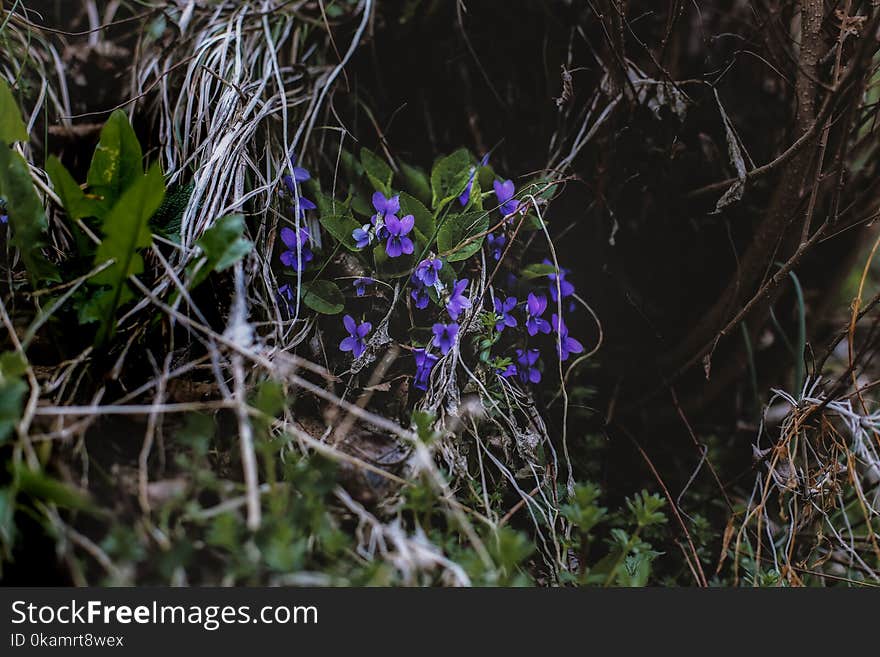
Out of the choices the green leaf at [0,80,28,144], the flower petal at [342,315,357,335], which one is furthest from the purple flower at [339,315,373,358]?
the green leaf at [0,80,28,144]

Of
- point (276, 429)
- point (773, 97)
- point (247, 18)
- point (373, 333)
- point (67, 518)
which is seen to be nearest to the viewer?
point (67, 518)

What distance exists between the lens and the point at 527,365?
1120mm

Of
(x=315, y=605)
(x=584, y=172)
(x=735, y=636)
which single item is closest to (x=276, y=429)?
(x=315, y=605)

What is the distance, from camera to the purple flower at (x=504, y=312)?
1.09m

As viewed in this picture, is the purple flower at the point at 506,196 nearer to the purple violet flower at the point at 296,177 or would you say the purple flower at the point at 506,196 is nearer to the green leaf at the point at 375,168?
the green leaf at the point at 375,168

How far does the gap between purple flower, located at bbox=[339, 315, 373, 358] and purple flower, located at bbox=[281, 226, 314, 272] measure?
12 centimetres

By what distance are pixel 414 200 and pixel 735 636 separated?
0.75m

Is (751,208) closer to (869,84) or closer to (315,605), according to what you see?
(869,84)

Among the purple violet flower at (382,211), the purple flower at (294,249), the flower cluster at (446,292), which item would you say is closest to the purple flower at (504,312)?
the flower cluster at (446,292)

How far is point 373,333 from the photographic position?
1.08 m

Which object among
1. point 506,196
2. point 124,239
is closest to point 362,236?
point 506,196

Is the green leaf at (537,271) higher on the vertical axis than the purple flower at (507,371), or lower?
higher

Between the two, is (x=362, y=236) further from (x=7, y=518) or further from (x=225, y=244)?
(x=7, y=518)

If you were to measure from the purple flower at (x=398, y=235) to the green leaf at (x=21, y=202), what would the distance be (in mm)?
482
